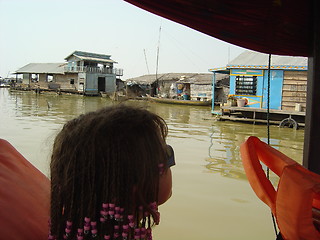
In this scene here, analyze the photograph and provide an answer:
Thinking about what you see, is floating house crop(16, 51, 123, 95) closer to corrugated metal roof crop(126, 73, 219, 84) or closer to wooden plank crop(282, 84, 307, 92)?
corrugated metal roof crop(126, 73, 219, 84)

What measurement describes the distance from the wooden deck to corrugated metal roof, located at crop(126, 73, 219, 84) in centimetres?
1225

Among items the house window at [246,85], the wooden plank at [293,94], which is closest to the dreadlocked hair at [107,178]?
the wooden plank at [293,94]

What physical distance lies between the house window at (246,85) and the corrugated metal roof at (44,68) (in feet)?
95.2

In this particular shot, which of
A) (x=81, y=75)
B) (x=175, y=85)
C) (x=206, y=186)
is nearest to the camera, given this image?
(x=206, y=186)

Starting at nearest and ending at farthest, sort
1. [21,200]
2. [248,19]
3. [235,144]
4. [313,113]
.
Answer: [21,200], [248,19], [313,113], [235,144]

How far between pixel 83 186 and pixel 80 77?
37.4 m

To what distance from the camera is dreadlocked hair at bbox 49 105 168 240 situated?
90cm

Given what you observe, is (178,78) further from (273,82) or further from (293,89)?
(293,89)

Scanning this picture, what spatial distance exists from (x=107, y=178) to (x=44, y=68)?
4427 cm

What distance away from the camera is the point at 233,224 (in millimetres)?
4051

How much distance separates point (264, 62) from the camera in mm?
14039

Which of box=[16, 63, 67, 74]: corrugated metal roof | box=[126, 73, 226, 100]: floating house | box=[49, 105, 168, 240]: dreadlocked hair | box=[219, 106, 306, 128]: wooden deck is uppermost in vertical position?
box=[16, 63, 67, 74]: corrugated metal roof

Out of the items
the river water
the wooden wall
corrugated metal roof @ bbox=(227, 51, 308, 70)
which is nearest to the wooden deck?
the wooden wall

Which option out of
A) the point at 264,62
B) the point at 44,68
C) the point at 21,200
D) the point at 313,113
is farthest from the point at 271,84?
the point at 44,68
